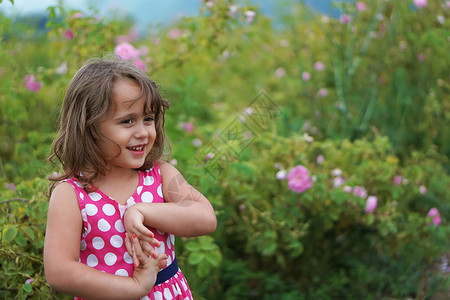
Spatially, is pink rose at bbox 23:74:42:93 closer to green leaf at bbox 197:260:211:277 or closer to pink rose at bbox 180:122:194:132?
pink rose at bbox 180:122:194:132

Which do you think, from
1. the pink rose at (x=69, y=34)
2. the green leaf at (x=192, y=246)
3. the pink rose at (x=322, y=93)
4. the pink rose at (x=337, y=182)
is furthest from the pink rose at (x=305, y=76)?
the green leaf at (x=192, y=246)

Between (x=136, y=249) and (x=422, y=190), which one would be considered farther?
(x=422, y=190)

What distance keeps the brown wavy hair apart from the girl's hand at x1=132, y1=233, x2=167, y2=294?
0.22 m

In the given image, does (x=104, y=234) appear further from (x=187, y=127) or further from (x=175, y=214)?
(x=187, y=127)

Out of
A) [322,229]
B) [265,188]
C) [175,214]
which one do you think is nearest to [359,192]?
[322,229]

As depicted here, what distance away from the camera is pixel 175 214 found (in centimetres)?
133

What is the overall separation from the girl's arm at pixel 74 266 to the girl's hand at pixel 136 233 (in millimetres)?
12

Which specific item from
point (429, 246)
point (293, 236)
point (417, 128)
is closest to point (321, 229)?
point (293, 236)

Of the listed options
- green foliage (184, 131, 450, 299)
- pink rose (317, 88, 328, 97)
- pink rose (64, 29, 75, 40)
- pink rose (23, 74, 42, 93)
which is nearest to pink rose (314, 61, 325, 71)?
pink rose (317, 88, 328, 97)

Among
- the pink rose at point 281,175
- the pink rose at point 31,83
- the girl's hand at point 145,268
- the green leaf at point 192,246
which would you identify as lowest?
the green leaf at point 192,246

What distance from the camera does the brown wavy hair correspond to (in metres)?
1.30

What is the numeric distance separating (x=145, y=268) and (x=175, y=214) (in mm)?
146

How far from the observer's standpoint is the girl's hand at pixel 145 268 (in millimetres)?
1275

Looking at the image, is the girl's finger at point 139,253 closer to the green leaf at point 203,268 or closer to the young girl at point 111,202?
the young girl at point 111,202
